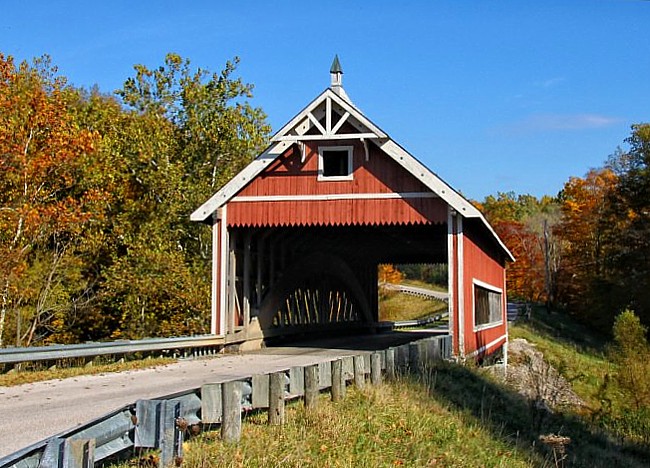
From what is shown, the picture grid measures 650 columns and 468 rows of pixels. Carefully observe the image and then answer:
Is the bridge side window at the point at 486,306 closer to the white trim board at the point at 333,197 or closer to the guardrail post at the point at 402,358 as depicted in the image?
the white trim board at the point at 333,197

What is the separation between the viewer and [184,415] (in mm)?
7020

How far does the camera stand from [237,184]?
18734 mm

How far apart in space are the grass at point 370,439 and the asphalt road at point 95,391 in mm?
1643

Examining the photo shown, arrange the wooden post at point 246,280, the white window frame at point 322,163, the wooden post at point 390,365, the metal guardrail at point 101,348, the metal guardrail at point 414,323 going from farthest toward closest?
the metal guardrail at point 414,323 < the wooden post at point 246,280 < the white window frame at point 322,163 < the metal guardrail at point 101,348 < the wooden post at point 390,365

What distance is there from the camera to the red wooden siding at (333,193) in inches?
725

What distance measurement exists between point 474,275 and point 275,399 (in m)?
13.5

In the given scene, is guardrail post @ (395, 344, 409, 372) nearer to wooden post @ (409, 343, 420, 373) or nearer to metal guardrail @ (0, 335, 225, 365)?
wooden post @ (409, 343, 420, 373)

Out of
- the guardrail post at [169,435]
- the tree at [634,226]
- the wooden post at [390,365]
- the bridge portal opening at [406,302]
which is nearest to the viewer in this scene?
the guardrail post at [169,435]

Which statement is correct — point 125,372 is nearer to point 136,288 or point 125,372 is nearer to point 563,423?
point 563,423

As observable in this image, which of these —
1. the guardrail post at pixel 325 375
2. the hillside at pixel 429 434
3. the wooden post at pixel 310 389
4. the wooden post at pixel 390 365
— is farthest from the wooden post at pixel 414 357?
the wooden post at pixel 310 389

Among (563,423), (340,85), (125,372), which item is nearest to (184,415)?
(125,372)

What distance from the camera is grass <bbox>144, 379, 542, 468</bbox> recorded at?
289 inches

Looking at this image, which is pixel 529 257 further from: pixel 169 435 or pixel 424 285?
pixel 169 435

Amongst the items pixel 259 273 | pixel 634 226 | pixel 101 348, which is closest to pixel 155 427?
pixel 101 348
